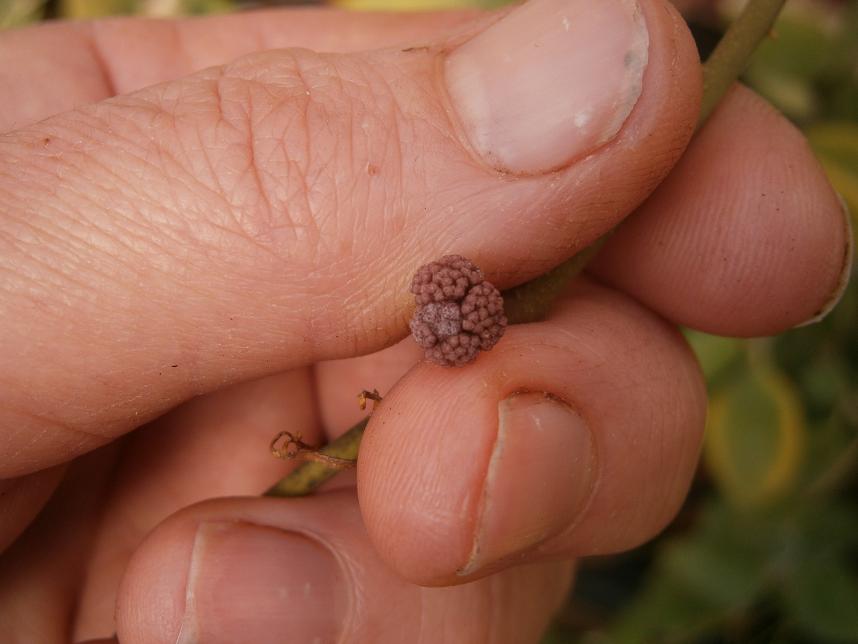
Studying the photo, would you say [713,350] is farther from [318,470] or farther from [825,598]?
[318,470]

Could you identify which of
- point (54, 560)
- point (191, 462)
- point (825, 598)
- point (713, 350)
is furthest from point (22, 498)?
point (825, 598)

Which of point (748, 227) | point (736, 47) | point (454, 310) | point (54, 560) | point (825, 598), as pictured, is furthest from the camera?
point (825, 598)

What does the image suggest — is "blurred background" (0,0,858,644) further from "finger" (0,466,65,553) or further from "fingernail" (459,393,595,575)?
"finger" (0,466,65,553)

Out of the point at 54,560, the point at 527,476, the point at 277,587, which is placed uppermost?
the point at 527,476

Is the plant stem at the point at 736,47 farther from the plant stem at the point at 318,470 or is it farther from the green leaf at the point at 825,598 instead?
the green leaf at the point at 825,598

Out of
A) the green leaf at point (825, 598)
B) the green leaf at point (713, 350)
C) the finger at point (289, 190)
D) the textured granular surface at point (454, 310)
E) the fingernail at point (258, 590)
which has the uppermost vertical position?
the finger at point (289, 190)

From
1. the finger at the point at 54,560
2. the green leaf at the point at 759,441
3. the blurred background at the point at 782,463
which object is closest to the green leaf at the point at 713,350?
the blurred background at the point at 782,463

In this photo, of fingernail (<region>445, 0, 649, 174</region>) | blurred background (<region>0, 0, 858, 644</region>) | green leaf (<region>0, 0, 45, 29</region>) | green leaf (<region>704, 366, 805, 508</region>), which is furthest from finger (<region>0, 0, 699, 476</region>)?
green leaf (<region>0, 0, 45, 29</region>)

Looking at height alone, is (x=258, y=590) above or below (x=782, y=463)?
above
